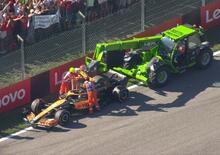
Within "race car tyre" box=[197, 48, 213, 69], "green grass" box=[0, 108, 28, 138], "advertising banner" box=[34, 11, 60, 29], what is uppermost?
"advertising banner" box=[34, 11, 60, 29]

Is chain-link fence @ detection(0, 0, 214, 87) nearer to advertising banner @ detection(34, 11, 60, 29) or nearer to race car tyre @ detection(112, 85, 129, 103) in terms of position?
advertising banner @ detection(34, 11, 60, 29)

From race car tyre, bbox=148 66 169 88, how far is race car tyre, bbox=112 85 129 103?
97cm

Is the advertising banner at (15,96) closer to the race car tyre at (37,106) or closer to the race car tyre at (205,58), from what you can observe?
the race car tyre at (37,106)

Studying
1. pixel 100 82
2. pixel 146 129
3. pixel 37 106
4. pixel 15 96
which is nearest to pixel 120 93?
pixel 100 82

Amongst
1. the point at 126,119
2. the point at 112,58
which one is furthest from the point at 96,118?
the point at 112,58

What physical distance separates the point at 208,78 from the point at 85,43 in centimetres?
452

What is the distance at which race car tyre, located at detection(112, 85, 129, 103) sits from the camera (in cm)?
2164

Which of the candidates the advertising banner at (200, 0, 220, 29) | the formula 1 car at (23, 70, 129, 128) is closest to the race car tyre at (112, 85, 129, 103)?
the formula 1 car at (23, 70, 129, 128)

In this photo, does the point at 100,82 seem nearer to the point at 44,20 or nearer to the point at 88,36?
the point at 88,36

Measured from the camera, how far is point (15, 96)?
22.2 m

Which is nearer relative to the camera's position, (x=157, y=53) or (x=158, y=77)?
(x=158, y=77)

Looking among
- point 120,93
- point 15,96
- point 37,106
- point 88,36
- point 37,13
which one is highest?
point 37,13

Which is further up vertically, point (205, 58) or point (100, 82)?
point (205, 58)

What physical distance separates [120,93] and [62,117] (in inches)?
83.7
